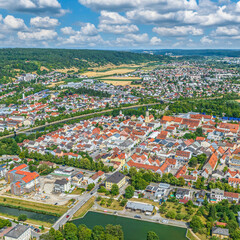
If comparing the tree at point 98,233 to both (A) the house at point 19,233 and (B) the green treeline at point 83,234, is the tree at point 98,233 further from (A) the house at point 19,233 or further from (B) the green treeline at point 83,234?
(A) the house at point 19,233

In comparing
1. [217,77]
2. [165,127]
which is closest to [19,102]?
[165,127]

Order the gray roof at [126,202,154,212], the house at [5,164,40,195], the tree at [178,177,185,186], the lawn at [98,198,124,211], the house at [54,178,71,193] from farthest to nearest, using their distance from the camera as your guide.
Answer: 1. the tree at [178,177,185,186]
2. the house at [54,178,71,193]
3. the house at [5,164,40,195]
4. the lawn at [98,198,124,211]
5. the gray roof at [126,202,154,212]

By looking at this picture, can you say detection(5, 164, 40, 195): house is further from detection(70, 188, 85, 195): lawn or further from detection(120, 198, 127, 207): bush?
detection(120, 198, 127, 207): bush

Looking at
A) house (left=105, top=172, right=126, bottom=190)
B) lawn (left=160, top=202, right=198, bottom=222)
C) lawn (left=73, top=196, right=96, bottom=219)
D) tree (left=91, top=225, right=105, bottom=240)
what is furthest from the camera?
house (left=105, top=172, right=126, bottom=190)

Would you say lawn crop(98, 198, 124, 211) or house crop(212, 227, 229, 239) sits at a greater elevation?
house crop(212, 227, 229, 239)

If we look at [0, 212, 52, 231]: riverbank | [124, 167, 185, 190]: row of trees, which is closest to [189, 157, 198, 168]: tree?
[124, 167, 185, 190]: row of trees

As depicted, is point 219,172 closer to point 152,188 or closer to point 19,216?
point 152,188

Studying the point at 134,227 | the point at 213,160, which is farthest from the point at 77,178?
the point at 213,160
